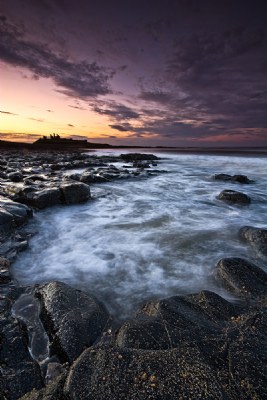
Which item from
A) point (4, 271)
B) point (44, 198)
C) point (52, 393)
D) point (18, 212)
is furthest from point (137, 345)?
point (44, 198)

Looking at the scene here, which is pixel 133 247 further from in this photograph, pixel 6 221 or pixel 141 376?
pixel 141 376

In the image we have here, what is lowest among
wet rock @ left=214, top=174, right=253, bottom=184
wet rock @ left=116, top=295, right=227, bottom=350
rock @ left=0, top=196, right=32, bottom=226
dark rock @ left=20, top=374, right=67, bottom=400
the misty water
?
wet rock @ left=214, top=174, right=253, bottom=184

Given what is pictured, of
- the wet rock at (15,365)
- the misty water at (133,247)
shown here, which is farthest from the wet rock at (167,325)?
the wet rock at (15,365)

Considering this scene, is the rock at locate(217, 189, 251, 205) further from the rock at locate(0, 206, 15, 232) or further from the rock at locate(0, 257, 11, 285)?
the rock at locate(0, 257, 11, 285)

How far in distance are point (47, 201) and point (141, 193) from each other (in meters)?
4.58

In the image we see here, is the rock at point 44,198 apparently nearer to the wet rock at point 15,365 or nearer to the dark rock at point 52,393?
the wet rock at point 15,365

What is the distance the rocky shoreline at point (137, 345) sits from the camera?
5.53 ft

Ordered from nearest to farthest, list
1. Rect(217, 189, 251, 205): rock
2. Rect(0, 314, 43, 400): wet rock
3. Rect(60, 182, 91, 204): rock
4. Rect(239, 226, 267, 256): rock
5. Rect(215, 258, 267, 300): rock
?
Rect(0, 314, 43, 400): wet rock → Rect(215, 258, 267, 300): rock → Rect(239, 226, 267, 256): rock → Rect(60, 182, 91, 204): rock → Rect(217, 189, 251, 205): rock

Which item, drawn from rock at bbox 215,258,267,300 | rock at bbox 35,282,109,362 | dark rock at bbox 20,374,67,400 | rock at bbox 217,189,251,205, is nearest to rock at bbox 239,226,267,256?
rock at bbox 215,258,267,300

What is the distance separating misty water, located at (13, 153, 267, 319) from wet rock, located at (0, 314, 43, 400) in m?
1.14

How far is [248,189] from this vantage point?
12438 millimetres

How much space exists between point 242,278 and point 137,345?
209 cm

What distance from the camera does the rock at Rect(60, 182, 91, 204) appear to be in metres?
8.35

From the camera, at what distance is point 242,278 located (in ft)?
11.6
